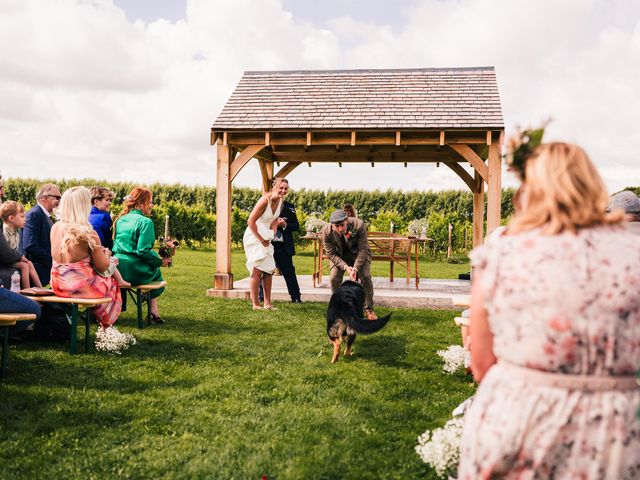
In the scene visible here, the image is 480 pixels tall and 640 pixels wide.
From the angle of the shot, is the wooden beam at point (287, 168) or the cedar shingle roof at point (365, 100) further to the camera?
the wooden beam at point (287, 168)

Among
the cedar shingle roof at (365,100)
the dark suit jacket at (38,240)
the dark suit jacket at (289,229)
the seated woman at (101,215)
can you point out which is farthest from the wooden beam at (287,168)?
the dark suit jacket at (38,240)

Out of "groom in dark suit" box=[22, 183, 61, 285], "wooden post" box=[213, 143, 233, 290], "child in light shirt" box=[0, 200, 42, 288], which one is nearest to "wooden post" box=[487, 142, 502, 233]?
"wooden post" box=[213, 143, 233, 290]

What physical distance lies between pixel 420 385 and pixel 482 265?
377 centimetres

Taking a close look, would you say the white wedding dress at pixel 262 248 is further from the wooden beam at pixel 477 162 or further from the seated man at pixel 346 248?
the wooden beam at pixel 477 162

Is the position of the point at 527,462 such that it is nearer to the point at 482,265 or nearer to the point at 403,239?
the point at 482,265

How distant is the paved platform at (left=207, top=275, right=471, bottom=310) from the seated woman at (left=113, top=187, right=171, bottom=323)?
3405mm

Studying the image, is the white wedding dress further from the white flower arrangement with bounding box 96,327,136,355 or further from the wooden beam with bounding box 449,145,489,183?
the wooden beam with bounding box 449,145,489,183

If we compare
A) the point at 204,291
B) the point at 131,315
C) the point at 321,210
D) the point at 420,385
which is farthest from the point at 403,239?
the point at 321,210

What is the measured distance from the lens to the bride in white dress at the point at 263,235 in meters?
8.92

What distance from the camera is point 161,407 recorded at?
4656mm

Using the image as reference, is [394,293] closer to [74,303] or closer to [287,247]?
[287,247]

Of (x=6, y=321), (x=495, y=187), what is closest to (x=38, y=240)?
(x=6, y=321)

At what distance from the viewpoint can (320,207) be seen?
29641mm

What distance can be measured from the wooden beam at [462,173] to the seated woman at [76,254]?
1040cm
